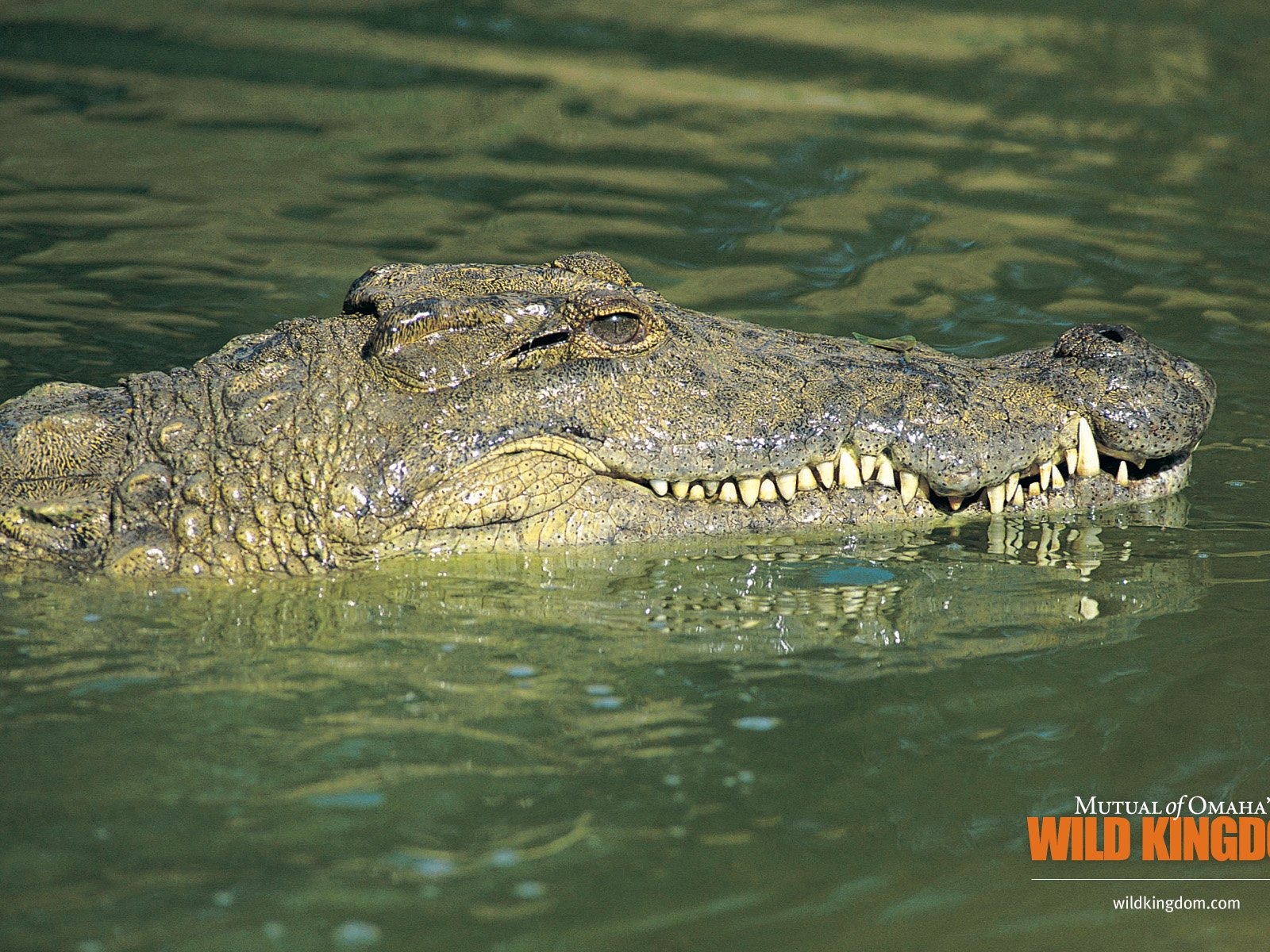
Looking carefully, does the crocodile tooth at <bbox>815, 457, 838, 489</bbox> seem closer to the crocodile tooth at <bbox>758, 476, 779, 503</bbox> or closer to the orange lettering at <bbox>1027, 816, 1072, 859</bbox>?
the crocodile tooth at <bbox>758, 476, 779, 503</bbox>

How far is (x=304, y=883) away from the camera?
3.27m

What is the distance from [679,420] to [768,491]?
0.47 meters

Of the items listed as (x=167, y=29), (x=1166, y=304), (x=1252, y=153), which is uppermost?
(x=167, y=29)

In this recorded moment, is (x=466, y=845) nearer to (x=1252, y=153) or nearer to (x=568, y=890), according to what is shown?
(x=568, y=890)

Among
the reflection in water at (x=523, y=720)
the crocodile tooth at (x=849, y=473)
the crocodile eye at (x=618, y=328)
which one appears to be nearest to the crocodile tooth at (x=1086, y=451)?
the reflection in water at (x=523, y=720)

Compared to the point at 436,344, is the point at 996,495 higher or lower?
lower

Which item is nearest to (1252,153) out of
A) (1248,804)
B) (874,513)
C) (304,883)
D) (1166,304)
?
(1166,304)

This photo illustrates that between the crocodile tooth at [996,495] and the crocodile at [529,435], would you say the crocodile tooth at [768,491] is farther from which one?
the crocodile tooth at [996,495]

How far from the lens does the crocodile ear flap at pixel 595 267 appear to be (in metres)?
5.42

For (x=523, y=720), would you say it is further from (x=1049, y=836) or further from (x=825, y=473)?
(x=825, y=473)

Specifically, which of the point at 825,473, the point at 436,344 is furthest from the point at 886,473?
the point at 436,344

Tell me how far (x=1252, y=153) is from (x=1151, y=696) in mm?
9111

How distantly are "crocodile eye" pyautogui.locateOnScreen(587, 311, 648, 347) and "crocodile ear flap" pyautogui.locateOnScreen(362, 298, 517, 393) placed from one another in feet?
1.07

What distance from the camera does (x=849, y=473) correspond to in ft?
17.0
